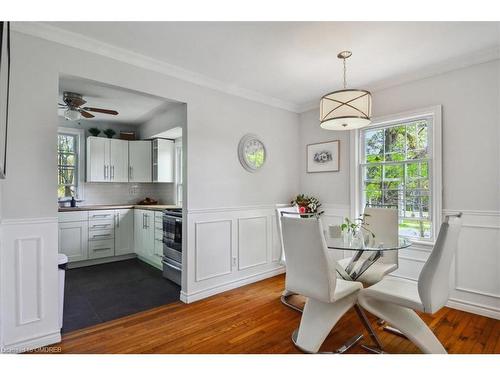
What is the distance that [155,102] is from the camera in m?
4.07

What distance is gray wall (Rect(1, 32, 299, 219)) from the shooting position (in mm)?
2109

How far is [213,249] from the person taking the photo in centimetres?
332

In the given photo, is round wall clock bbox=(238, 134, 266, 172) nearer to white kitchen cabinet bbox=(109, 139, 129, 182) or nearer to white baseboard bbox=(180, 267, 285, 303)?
white baseboard bbox=(180, 267, 285, 303)

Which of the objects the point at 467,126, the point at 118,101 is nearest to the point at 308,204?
the point at 467,126

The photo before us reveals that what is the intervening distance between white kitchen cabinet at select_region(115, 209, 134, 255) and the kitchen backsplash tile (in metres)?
0.63

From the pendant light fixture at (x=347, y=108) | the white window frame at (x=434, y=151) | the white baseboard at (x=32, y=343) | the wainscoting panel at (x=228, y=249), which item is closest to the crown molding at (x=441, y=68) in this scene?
the white window frame at (x=434, y=151)

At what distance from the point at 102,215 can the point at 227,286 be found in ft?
8.60

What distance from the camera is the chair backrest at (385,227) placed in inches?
111

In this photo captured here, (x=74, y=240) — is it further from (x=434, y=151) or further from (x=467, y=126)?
(x=467, y=126)

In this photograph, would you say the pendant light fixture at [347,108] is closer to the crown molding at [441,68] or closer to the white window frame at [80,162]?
the crown molding at [441,68]

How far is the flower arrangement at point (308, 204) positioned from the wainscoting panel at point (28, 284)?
9.71 ft
